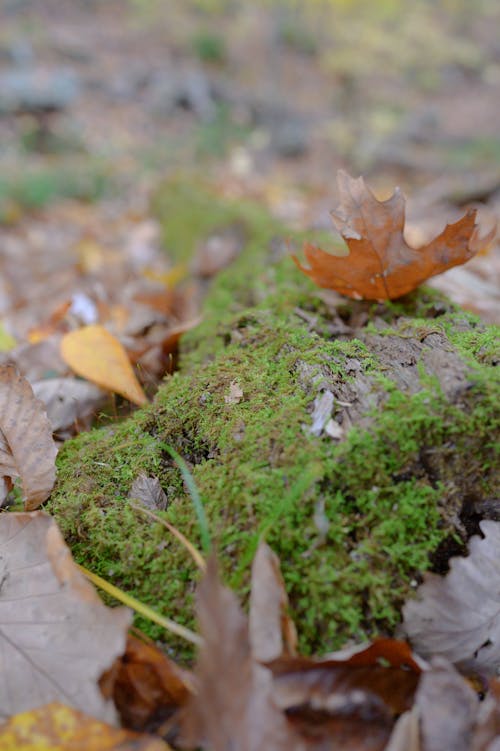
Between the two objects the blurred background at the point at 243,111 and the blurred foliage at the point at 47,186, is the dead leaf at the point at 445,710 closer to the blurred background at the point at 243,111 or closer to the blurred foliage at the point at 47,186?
the blurred background at the point at 243,111

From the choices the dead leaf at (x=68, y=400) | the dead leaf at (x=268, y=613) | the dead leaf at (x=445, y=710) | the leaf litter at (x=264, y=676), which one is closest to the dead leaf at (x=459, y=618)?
the leaf litter at (x=264, y=676)

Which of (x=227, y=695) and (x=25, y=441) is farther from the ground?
(x=227, y=695)

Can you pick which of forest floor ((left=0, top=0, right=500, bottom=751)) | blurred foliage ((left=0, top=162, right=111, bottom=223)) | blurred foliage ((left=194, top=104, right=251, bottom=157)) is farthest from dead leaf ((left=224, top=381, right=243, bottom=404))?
blurred foliage ((left=194, top=104, right=251, bottom=157))

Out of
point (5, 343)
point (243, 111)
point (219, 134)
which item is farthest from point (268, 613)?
point (243, 111)

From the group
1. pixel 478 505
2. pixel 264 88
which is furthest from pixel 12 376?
pixel 264 88

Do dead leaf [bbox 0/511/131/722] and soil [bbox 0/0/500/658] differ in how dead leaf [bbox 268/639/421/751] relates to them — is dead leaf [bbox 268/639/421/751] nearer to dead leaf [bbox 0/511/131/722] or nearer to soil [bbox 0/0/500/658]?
soil [bbox 0/0/500/658]

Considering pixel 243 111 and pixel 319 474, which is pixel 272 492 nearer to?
pixel 319 474
